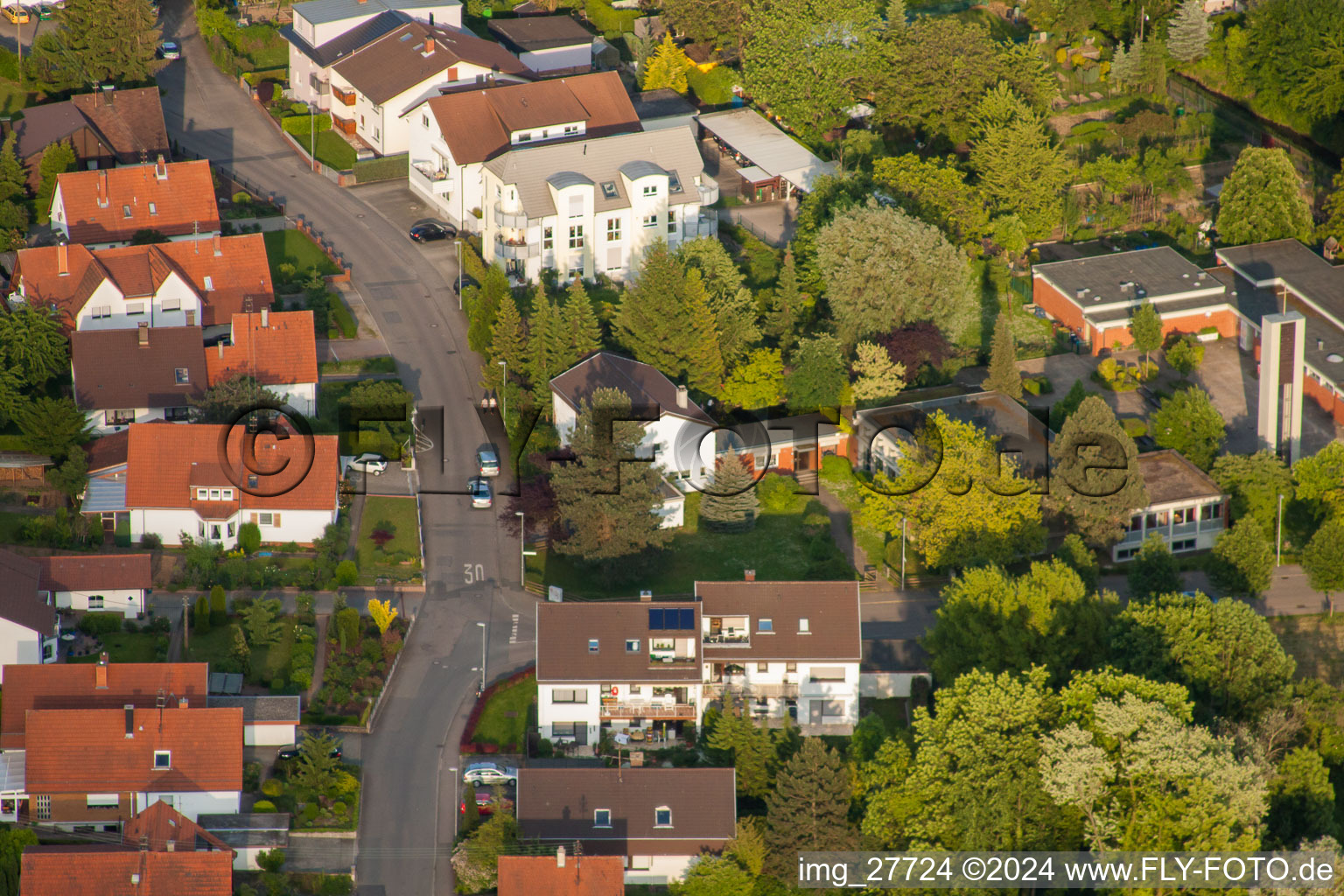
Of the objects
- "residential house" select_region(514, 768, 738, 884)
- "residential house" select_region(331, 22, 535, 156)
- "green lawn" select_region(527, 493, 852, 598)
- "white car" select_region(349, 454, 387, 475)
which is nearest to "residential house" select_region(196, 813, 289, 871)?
"residential house" select_region(514, 768, 738, 884)

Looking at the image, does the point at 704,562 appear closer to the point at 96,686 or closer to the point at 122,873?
the point at 96,686

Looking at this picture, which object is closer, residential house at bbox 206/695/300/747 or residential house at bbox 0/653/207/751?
residential house at bbox 0/653/207/751

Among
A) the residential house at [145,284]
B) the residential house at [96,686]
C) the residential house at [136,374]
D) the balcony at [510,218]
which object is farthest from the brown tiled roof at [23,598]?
the balcony at [510,218]

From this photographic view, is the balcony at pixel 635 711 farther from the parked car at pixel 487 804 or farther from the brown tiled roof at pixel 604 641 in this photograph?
the parked car at pixel 487 804

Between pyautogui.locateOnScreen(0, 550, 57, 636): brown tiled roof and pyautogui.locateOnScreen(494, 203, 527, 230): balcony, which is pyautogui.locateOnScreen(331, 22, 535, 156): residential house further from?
pyautogui.locateOnScreen(0, 550, 57, 636): brown tiled roof

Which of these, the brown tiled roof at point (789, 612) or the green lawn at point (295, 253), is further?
the green lawn at point (295, 253)
